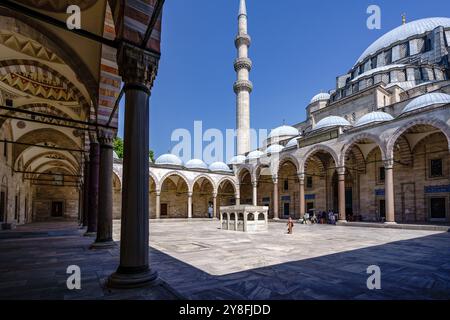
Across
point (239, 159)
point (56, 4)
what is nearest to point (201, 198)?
point (239, 159)

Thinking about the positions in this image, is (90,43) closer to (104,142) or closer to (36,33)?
(36,33)

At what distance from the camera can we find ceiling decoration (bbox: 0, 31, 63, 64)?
890 cm

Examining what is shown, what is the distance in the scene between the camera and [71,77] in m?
10.3

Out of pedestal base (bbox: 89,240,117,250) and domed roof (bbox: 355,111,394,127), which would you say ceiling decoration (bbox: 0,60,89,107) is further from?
domed roof (bbox: 355,111,394,127)

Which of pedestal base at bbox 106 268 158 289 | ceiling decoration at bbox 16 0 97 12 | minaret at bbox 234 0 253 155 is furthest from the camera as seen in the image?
minaret at bbox 234 0 253 155

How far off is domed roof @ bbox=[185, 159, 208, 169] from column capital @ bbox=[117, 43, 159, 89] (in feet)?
87.8

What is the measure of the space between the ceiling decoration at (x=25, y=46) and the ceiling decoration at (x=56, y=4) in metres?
2.75

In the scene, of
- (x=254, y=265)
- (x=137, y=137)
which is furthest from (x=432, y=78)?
(x=137, y=137)

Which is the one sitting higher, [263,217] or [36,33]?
[36,33]

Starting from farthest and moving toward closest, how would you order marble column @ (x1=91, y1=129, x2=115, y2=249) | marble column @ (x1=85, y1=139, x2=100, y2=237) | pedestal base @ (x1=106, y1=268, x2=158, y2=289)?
1. marble column @ (x1=85, y1=139, x2=100, y2=237)
2. marble column @ (x1=91, y1=129, x2=115, y2=249)
3. pedestal base @ (x1=106, y1=268, x2=158, y2=289)

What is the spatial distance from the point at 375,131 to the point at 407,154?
404 centimetres

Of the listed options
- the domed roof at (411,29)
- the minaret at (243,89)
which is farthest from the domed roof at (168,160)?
the domed roof at (411,29)

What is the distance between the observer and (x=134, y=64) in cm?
416

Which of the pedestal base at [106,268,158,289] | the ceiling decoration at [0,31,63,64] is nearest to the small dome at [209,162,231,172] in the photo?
the ceiling decoration at [0,31,63,64]
